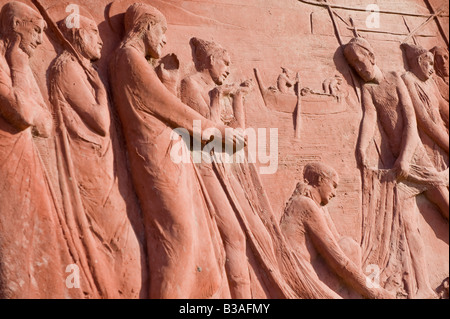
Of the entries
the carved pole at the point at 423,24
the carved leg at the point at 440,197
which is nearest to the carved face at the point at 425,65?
the carved pole at the point at 423,24

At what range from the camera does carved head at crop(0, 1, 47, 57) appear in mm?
6113

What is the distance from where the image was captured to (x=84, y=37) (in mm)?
6340

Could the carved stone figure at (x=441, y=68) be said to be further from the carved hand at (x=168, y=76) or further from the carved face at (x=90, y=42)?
the carved face at (x=90, y=42)

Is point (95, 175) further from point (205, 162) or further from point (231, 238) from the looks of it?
point (231, 238)

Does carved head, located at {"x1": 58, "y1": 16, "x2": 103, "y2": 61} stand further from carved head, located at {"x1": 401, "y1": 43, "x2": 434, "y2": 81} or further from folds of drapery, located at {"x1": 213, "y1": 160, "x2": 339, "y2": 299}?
carved head, located at {"x1": 401, "y1": 43, "x2": 434, "y2": 81}

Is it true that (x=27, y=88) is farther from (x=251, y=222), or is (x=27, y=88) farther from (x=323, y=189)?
(x=323, y=189)

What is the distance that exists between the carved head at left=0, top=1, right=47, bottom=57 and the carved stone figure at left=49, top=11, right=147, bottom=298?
220 millimetres

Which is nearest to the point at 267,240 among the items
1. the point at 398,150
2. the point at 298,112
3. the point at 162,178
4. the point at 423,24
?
the point at 162,178

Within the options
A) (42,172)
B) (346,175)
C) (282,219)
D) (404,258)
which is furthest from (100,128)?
(404,258)

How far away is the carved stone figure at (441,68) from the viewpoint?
792cm

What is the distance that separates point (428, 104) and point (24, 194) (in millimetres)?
3643

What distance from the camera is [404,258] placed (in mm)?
6945

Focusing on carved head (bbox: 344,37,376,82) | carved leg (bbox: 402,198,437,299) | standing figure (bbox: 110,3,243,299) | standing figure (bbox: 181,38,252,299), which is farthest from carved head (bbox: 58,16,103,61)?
carved leg (bbox: 402,198,437,299)
